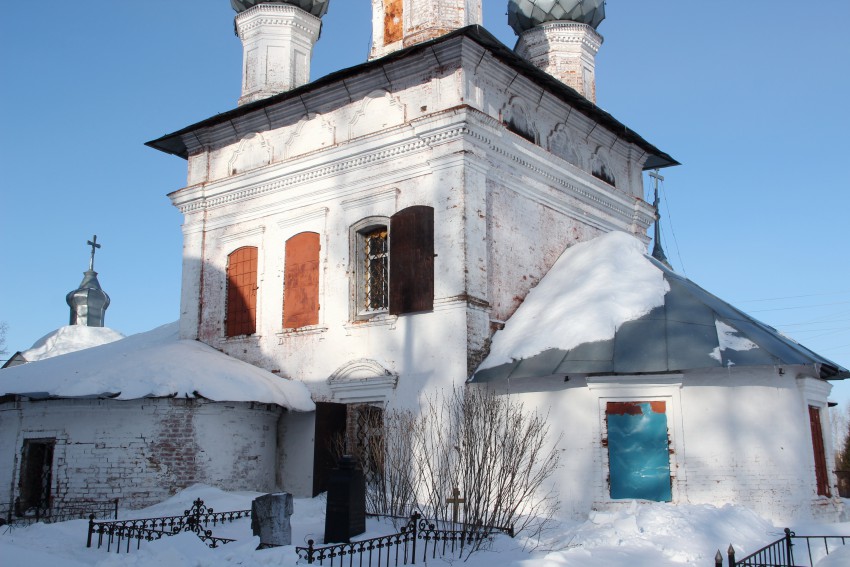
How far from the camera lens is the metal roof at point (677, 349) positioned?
1095 cm

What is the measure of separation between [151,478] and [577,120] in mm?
9455

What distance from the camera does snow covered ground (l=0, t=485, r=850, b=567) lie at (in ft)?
25.2

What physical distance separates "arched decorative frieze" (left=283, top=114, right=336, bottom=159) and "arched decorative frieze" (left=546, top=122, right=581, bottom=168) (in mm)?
3811

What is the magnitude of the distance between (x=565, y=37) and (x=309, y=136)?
7.14 m

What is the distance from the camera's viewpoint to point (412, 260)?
1292 centimetres

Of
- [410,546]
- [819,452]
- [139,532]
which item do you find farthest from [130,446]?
[819,452]

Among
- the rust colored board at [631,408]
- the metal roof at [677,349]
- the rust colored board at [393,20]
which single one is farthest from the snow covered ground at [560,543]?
the rust colored board at [393,20]

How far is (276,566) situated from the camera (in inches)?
284

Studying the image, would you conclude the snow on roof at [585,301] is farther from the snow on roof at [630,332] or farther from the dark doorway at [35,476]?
the dark doorway at [35,476]

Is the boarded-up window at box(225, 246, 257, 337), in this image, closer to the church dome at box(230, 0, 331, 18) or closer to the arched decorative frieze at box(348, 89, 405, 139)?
the arched decorative frieze at box(348, 89, 405, 139)

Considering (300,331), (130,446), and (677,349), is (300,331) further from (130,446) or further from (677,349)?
(677,349)

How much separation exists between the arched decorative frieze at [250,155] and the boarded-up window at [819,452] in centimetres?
987

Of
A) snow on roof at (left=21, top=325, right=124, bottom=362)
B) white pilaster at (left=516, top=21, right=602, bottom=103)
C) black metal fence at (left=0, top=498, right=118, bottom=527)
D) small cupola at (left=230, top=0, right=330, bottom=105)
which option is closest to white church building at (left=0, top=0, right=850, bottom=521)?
black metal fence at (left=0, top=498, right=118, bottom=527)

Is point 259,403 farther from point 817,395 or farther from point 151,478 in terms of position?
Answer: point 817,395
